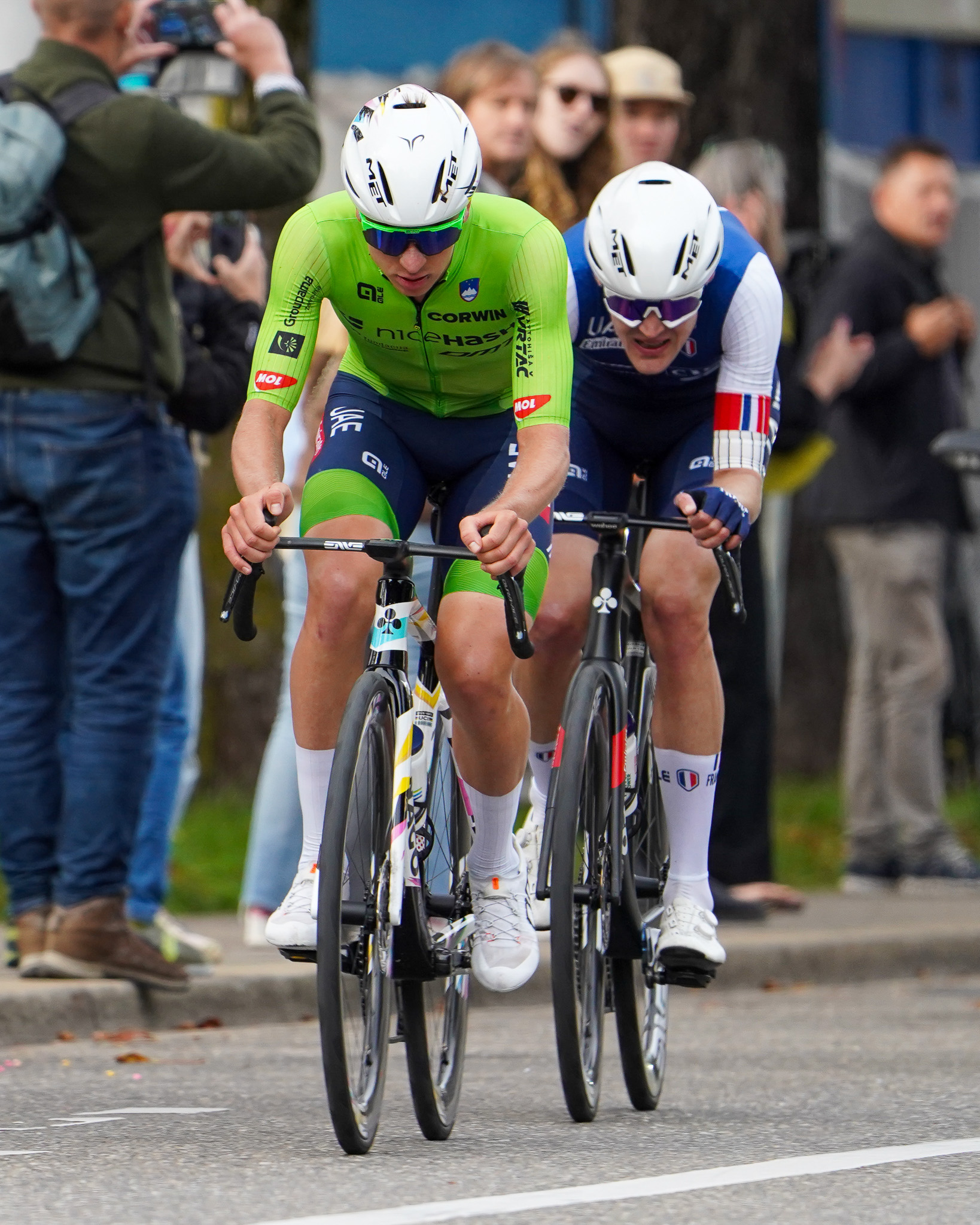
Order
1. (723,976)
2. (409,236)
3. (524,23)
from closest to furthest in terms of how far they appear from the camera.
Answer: (409,236) → (723,976) → (524,23)

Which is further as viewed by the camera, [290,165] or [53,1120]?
[290,165]

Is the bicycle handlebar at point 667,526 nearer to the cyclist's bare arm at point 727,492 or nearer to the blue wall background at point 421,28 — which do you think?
the cyclist's bare arm at point 727,492

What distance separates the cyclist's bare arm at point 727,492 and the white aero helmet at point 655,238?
0.47 metres

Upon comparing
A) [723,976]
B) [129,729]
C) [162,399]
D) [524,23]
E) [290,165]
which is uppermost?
[524,23]

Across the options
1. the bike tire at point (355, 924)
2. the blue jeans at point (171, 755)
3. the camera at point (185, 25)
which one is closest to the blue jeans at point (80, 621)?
the blue jeans at point (171, 755)

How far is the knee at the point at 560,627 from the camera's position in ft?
21.4

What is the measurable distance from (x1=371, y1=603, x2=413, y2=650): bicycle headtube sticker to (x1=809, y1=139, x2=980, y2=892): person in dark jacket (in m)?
5.91

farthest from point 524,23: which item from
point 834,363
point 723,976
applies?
point 723,976

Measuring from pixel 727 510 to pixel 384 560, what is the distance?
37.4 inches

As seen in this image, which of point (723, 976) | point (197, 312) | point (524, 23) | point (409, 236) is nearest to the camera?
point (409, 236)

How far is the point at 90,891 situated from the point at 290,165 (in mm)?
2249

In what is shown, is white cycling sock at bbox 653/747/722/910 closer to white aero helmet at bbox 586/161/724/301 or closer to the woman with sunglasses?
white aero helmet at bbox 586/161/724/301

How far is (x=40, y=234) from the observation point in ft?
23.6

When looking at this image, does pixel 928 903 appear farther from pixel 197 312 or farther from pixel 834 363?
pixel 197 312
